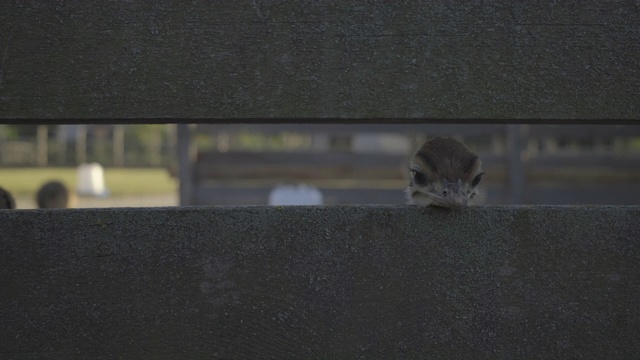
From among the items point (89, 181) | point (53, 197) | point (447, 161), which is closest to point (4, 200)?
point (447, 161)

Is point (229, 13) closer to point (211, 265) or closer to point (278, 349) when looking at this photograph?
point (211, 265)

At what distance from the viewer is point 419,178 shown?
9.36 feet

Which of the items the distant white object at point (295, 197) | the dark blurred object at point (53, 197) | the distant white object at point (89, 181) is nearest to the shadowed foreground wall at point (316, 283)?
the distant white object at point (295, 197)

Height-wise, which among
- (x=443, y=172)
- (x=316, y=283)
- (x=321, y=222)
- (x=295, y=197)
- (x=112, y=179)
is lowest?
(x=316, y=283)

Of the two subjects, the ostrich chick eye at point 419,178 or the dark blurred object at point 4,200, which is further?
the dark blurred object at point 4,200

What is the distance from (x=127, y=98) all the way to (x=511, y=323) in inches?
54.5

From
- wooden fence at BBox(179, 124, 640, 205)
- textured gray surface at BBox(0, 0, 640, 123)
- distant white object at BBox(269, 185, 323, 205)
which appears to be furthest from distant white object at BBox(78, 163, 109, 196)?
textured gray surface at BBox(0, 0, 640, 123)

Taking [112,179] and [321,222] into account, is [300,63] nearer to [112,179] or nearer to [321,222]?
[321,222]

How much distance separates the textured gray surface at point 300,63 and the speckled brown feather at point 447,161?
1.69 feet

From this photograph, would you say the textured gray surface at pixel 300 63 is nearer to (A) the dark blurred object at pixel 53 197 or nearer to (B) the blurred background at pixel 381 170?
(A) the dark blurred object at pixel 53 197

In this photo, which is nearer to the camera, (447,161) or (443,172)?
(443,172)

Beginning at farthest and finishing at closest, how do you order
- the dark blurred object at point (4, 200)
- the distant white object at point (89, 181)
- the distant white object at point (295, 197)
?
the distant white object at point (89, 181) < the distant white object at point (295, 197) < the dark blurred object at point (4, 200)

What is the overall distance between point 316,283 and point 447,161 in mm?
911

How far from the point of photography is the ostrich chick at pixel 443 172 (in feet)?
8.21
